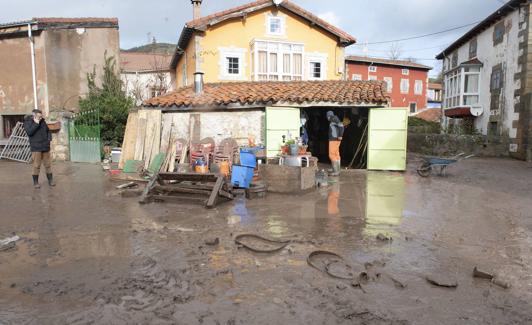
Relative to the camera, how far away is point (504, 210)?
7730mm

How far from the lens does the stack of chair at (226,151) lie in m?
11.6

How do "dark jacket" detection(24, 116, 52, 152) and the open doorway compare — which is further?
the open doorway

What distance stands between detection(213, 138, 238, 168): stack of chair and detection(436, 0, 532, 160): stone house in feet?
47.0

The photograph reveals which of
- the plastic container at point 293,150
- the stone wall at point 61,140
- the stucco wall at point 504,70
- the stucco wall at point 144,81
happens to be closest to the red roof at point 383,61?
the stucco wall at point 504,70

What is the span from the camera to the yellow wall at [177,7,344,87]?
16.1m

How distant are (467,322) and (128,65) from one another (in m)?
31.3

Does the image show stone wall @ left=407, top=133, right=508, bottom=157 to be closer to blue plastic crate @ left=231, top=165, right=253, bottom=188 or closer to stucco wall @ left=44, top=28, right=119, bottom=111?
blue plastic crate @ left=231, top=165, right=253, bottom=188

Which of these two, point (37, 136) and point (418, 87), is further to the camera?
point (418, 87)

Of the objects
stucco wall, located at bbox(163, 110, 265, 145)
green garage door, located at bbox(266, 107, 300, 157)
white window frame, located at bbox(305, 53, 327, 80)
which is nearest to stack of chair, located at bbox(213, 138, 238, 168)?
stucco wall, located at bbox(163, 110, 265, 145)

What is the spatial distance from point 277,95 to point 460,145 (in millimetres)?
13396

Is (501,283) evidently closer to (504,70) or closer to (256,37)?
(256,37)

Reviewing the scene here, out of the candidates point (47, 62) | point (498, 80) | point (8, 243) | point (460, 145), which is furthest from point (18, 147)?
point (498, 80)

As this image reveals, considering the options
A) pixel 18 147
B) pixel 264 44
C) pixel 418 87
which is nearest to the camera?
pixel 18 147

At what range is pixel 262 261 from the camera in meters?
4.73
